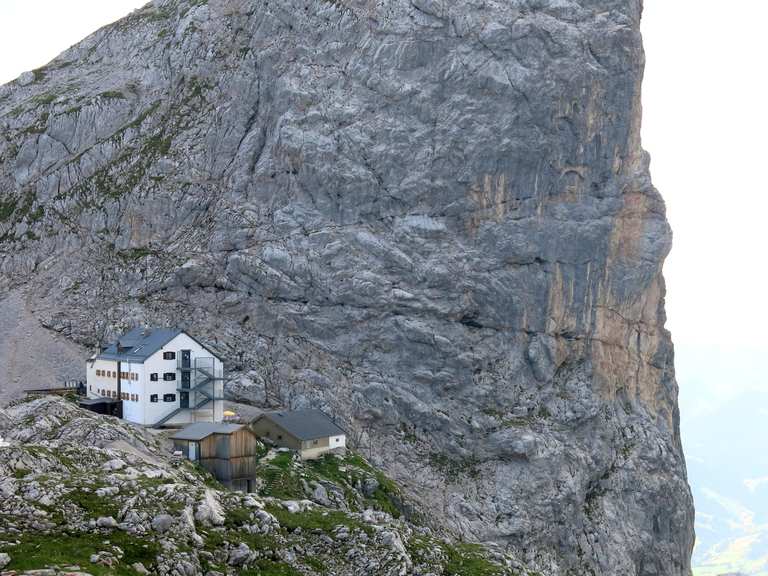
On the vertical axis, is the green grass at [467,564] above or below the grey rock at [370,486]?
above

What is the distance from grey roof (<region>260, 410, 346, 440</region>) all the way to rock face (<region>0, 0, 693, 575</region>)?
12.9 meters

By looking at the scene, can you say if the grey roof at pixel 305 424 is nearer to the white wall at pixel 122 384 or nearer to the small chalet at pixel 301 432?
the small chalet at pixel 301 432

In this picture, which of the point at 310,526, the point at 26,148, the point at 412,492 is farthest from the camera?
the point at 26,148

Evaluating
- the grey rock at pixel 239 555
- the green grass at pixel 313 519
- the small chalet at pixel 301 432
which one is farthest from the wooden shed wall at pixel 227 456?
the grey rock at pixel 239 555

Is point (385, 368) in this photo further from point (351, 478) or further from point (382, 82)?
point (382, 82)

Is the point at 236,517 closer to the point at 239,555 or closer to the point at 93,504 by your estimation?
the point at 239,555

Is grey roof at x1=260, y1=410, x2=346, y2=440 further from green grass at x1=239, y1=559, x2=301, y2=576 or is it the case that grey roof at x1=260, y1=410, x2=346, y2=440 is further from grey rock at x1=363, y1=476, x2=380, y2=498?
Result: green grass at x1=239, y1=559, x2=301, y2=576

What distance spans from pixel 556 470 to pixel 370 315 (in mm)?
29552

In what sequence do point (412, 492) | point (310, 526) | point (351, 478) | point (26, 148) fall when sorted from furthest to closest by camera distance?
point (26, 148)
point (412, 492)
point (351, 478)
point (310, 526)

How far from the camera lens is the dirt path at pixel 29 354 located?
112562 millimetres

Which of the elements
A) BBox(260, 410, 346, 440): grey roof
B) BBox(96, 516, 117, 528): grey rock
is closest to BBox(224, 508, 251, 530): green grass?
BBox(96, 516, 117, 528): grey rock

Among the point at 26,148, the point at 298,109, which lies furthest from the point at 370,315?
the point at 26,148

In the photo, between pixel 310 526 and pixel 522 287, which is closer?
pixel 310 526

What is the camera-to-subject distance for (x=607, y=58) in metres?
127
